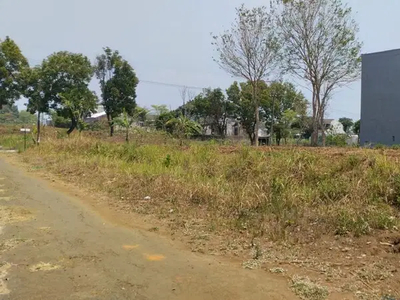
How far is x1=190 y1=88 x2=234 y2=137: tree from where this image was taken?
39.1 meters

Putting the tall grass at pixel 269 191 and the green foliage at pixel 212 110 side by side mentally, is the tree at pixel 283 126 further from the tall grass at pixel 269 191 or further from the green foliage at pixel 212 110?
the tall grass at pixel 269 191

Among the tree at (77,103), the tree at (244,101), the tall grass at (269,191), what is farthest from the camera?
the tree at (244,101)

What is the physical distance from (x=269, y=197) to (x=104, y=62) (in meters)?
33.2

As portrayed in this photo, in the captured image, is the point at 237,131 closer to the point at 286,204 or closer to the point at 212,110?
the point at 212,110

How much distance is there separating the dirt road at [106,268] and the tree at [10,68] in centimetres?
2682

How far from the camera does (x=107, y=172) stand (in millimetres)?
11336

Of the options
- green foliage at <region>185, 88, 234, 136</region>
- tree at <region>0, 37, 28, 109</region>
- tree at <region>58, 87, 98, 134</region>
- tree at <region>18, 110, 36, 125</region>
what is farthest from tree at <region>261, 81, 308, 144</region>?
tree at <region>18, 110, 36, 125</region>

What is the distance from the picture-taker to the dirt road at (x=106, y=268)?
12.3ft

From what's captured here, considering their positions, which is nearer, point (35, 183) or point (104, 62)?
point (35, 183)

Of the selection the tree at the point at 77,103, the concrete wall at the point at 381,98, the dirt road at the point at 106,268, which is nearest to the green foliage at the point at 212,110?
the tree at the point at 77,103

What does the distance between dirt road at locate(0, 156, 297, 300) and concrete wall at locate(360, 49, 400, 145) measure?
913 inches

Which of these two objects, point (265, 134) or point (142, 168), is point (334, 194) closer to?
point (142, 168)

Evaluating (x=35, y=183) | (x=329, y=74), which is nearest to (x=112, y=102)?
(x=329, y=74)

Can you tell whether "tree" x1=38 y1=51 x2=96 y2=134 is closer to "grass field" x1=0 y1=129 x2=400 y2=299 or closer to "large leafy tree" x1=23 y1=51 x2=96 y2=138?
"large leafy tree" x1=23 y1=51 x2=96 y2=138
